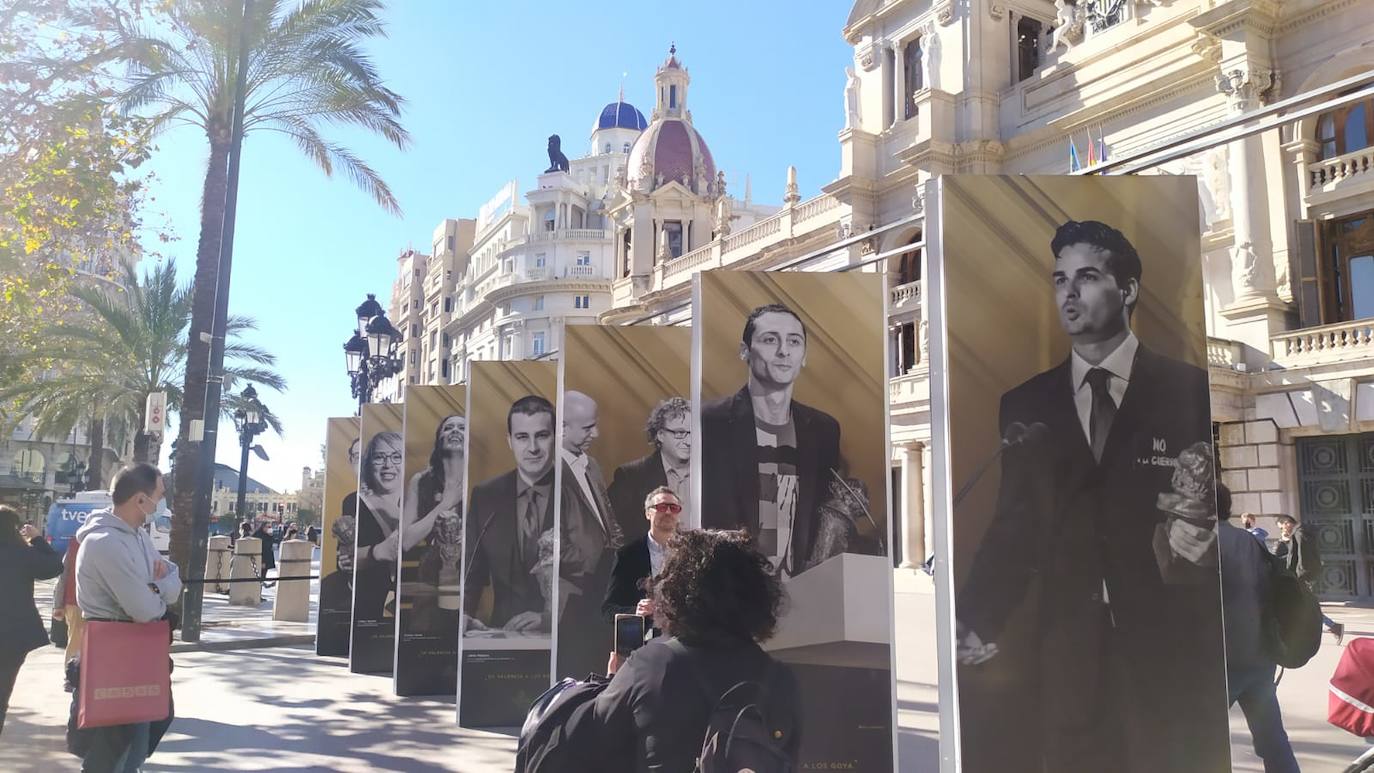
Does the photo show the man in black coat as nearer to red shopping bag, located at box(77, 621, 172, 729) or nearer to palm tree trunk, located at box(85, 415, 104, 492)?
red shopping bag, located at box(77, 621, 172, 729)

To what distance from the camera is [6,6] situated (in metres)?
12.8

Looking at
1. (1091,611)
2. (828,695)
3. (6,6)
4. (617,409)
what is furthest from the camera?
(6,6)

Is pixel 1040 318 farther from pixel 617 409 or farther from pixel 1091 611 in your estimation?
pixel 617 409

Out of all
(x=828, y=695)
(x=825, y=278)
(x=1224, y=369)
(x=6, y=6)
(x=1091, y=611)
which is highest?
(x=6, y=6)

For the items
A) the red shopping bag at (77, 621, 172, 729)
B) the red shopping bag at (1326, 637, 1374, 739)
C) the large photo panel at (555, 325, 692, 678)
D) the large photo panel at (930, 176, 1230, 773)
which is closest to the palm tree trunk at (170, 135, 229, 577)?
the large photo panel at (555, 325, 692, 678)

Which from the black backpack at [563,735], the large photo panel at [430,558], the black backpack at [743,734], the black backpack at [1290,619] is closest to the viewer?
the black backpack at [743,734]

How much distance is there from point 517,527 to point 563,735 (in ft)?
19.0

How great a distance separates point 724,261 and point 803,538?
31923 millimetres

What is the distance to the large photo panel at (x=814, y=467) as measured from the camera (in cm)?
548

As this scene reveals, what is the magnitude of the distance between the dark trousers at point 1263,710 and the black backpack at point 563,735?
3.83 meters

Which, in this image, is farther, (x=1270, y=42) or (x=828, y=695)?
(x=1270, y=42)

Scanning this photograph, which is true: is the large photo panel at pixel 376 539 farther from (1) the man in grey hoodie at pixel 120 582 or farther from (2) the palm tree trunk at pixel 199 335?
(1) the man in grey hoodie at pixel 120 582

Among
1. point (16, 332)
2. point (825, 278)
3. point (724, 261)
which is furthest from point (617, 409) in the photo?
point (724, 261)

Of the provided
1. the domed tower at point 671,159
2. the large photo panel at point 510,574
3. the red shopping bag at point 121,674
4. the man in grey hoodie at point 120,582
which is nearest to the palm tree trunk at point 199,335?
the large photo panel at point 510,574
